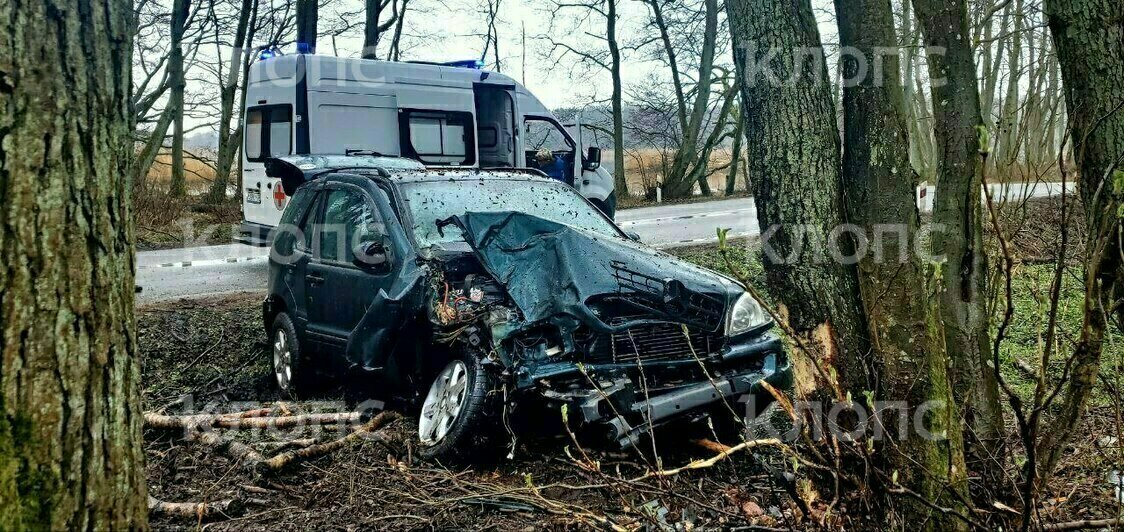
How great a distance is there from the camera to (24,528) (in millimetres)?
2248

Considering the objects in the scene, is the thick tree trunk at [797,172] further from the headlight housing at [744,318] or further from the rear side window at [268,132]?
the rear side window at [268,132]

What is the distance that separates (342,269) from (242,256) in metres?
9.05

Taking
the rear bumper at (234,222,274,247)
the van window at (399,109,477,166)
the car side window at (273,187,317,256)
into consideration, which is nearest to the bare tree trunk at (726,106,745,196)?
the van window at (399,109,477,166)

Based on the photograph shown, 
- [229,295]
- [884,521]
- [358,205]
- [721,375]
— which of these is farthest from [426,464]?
[229,295]

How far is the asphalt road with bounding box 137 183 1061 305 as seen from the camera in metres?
11.0

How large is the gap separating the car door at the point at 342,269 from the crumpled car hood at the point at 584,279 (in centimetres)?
68

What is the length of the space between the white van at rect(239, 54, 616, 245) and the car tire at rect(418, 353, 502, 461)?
23.3 ft

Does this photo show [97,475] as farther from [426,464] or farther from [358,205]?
[358,205]

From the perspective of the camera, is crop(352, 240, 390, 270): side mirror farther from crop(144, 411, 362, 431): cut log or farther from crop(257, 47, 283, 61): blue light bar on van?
crop(257, 47, 283, 61): blue light bar on van

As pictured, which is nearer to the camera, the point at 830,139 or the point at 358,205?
the point at 830,139

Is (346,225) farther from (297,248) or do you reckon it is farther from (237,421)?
(237,421)

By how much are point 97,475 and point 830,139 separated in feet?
10.4

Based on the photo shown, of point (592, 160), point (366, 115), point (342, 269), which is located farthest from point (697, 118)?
point (342, 269)

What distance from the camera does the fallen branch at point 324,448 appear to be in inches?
184
